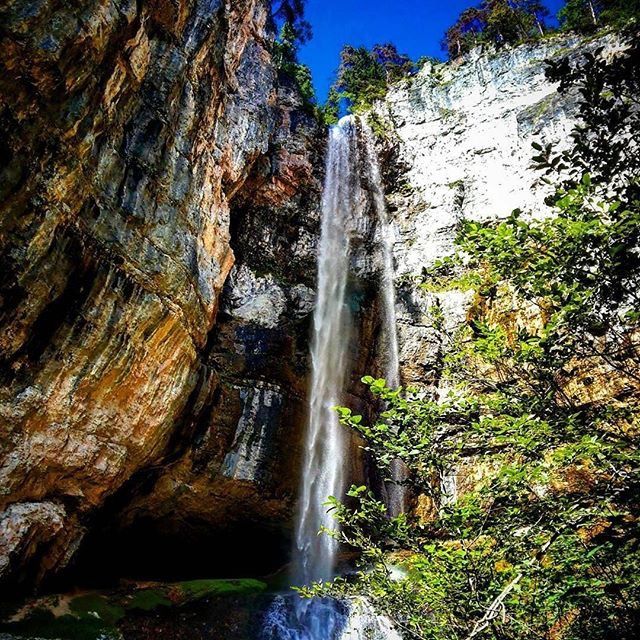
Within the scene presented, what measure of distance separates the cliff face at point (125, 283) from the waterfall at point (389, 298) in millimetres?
3717

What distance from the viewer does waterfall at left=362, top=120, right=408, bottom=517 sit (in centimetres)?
1581

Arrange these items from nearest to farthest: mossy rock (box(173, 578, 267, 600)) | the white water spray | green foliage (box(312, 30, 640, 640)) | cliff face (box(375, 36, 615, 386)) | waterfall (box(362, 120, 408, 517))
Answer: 1. green foliage (box(312, 30, 640, 640))
2. mossy rock (box(173, 578, 267, 600))
3. the white water spray
4. waterfall (box(362, 120, 408, 517))
5. cliff face (box(375, 36, 615, 386))

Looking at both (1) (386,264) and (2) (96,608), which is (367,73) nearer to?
(1) (386,264)

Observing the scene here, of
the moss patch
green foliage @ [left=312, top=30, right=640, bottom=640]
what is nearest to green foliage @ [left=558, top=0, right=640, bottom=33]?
green foliage @ [left=312, top=30, right=640, bottom=640]

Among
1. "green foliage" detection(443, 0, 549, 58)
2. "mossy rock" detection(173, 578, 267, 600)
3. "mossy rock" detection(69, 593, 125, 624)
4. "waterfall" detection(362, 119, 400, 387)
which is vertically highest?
"green foliage" detection(443, 0, 549, 58)

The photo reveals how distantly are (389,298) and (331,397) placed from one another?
508 centimetres

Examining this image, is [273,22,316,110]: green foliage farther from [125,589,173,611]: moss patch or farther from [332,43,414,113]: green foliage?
[125,589,173,611]: moss patch

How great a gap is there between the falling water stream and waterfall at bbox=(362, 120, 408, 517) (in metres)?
0.04

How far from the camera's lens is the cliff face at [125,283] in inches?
289

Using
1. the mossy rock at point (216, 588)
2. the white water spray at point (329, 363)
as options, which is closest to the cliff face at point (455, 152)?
the white water spray at point (329, 363)

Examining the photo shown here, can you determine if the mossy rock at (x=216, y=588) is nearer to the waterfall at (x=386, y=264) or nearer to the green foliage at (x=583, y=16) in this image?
the waterfall at (x=386, y=264)

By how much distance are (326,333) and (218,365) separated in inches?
179

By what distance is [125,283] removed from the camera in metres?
9.37

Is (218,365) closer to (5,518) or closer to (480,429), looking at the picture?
(5,518)
